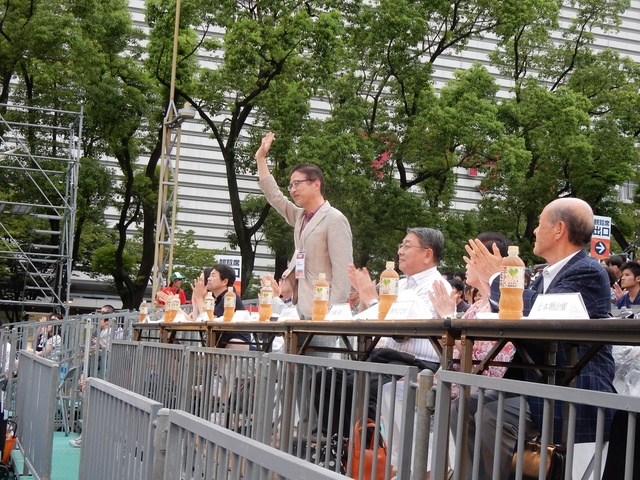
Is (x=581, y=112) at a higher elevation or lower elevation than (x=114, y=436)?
higher

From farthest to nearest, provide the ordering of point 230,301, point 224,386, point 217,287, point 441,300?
point 217,287 < point 230,301 < point 224,386 < point 441,300

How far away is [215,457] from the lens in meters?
2.58

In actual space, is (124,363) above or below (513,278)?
below

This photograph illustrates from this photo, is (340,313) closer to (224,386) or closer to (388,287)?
(388,287)

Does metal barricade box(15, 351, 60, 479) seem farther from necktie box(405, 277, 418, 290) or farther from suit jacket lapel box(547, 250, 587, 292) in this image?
suit jacket lapel box(547, 250, 587, 292)

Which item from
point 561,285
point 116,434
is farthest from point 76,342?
point 561,285

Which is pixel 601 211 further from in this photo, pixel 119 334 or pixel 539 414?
pixel 539 414

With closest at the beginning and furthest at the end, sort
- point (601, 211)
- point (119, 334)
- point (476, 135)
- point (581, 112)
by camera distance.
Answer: point (119, 334) < point (476, 135) < point (581, 112) < point (601, 211)

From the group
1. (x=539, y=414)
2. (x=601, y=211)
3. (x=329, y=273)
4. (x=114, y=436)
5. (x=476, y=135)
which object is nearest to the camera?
(x=539, y=414)

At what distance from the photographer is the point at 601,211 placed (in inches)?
1098

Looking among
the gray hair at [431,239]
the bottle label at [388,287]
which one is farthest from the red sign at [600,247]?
the bottle label at [388,287]

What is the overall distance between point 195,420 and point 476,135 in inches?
866

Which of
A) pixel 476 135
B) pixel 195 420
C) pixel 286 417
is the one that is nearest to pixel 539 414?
pixel 195 420

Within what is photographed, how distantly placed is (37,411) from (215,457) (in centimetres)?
451
